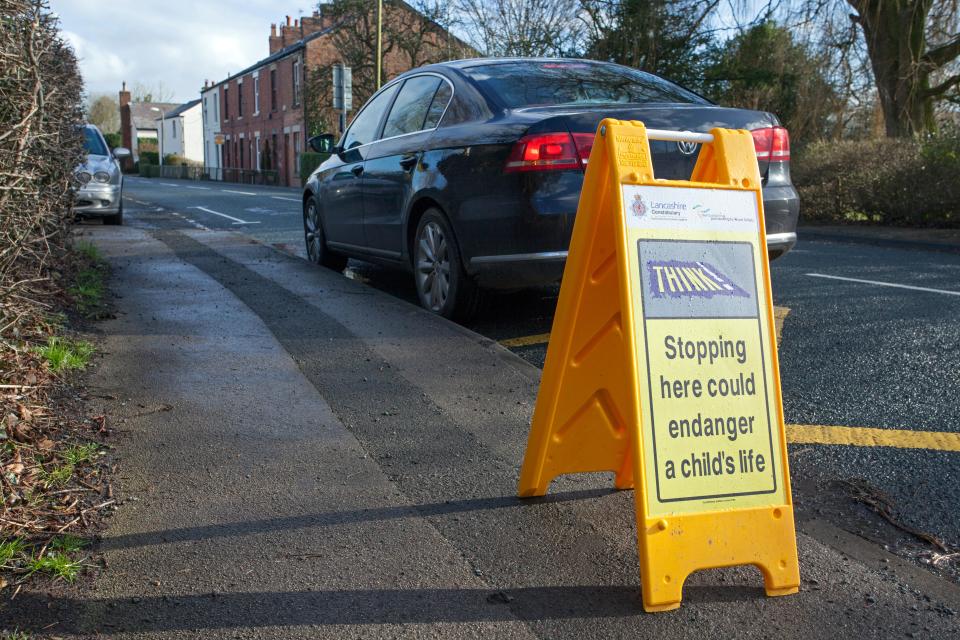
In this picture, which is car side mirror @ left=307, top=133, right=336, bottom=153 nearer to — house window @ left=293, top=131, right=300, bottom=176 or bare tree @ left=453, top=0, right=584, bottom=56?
bare tree @ left=453, top=0, right=584, bottom=56

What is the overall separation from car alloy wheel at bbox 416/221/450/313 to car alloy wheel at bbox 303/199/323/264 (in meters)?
2.62

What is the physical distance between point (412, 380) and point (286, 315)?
1.89 metres

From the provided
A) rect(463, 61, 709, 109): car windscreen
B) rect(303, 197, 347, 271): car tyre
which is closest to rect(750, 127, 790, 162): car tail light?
rect(463, 61, 709, 109): car windscreen

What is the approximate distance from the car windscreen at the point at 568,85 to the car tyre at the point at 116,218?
1048 centimetres

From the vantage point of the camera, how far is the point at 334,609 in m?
2.58

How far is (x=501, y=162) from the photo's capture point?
552cm

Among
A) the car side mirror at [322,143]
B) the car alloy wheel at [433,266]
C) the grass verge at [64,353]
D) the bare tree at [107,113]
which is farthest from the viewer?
the bare tree at [107,113]

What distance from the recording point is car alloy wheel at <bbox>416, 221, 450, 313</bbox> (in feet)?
20.7

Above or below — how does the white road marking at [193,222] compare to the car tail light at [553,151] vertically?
below

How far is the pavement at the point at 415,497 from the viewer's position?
2.57m

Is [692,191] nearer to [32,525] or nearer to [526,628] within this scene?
[526,628]

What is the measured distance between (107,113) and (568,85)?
106500mm

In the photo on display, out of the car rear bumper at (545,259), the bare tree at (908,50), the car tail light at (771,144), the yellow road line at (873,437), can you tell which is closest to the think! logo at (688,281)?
the yellow road line at (873,437)

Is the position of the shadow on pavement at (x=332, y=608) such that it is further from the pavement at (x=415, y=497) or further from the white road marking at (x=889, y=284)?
the white road marking at (x=889, y=284)
